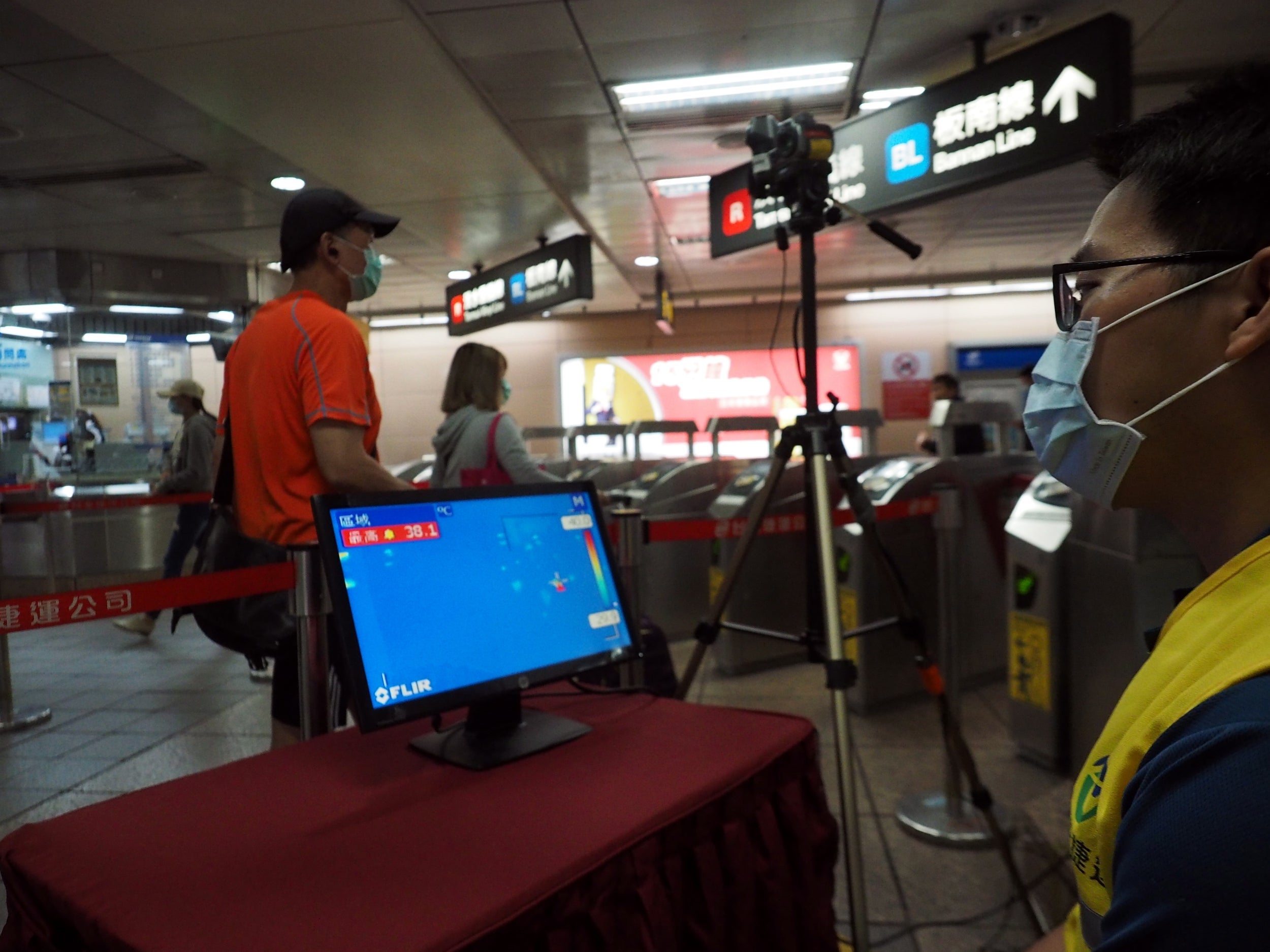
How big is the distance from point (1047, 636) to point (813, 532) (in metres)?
1.42

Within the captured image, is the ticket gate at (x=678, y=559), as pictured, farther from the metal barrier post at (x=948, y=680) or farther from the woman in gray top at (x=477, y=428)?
the metal barrier post at (x=948, y=680)

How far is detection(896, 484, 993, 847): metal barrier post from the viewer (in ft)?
7.76

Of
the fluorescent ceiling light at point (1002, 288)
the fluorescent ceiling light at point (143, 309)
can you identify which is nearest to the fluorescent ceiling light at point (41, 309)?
the fluorescent ceiling light at point (143, 309)

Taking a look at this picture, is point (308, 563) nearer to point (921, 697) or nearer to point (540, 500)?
point (540, 500)

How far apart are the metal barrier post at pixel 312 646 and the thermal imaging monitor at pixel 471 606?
0.28m

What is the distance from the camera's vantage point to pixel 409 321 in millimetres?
11094

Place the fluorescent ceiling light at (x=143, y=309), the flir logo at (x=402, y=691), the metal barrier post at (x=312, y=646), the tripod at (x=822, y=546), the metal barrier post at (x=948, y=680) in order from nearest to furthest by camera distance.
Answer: the flir logo at (x=402, y=691) < the metal barrier post at (x=312, y=646) < the tripod at (x=822, y=546) < the metal barrier post at (x=948, y=680) < the fluorescent ceiling light at (x=143, y=309)

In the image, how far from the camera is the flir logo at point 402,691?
1.03 metres

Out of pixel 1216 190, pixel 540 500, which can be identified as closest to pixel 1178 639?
pixel 1216 190

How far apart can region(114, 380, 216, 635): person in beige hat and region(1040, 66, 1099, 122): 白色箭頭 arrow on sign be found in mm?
4640

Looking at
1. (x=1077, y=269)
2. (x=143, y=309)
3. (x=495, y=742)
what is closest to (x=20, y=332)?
(x=143, y=309)

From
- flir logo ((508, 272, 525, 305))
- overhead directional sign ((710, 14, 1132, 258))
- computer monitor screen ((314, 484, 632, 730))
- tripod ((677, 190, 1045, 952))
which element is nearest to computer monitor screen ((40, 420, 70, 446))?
flir logo ((508, 272, 525, 305))

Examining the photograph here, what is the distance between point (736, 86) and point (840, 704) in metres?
3.56

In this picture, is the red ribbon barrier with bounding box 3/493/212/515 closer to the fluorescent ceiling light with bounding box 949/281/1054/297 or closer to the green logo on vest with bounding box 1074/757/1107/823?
the green logo on vest with bounding box 1074/757/1107/823
